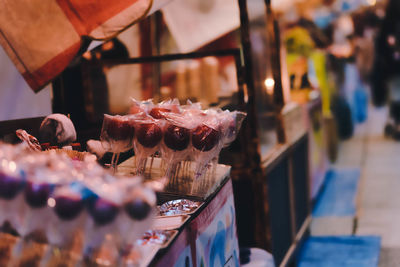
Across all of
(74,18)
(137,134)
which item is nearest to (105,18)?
(74,18)

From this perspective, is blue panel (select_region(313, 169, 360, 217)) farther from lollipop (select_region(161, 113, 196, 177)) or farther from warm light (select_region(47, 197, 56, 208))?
warm light (select_region(47, 197, 56, 208))

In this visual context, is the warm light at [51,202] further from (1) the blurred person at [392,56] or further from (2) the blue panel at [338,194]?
(1) the blurred person at [392,56]

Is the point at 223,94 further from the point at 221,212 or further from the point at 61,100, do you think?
the point at 221,212

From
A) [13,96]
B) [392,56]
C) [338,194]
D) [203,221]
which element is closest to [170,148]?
[203,221]

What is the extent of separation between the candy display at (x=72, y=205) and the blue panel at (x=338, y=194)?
4.98 meters

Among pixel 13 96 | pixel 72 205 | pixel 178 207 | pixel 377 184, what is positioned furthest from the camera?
pixel 377 184

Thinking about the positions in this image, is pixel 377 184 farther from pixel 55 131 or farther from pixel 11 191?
pixel 11 191

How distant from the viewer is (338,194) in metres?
6.62

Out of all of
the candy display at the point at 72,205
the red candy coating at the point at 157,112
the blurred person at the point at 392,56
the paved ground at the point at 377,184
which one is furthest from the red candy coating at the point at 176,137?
the blurred person at the point at 392,56

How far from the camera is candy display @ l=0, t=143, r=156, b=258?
3.82ft

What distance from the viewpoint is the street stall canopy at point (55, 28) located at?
91.8 inches

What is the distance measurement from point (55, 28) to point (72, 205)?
144 cm

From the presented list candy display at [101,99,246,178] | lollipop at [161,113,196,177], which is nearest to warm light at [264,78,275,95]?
candy display at [101,99,246,178]

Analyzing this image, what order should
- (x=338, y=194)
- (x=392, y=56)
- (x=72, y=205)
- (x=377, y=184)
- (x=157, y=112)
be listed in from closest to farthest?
(x=72, y=205) → (x=157, y=112) → (x=338, y=194) → (x=377, y=184) → (x=392, y=56)
